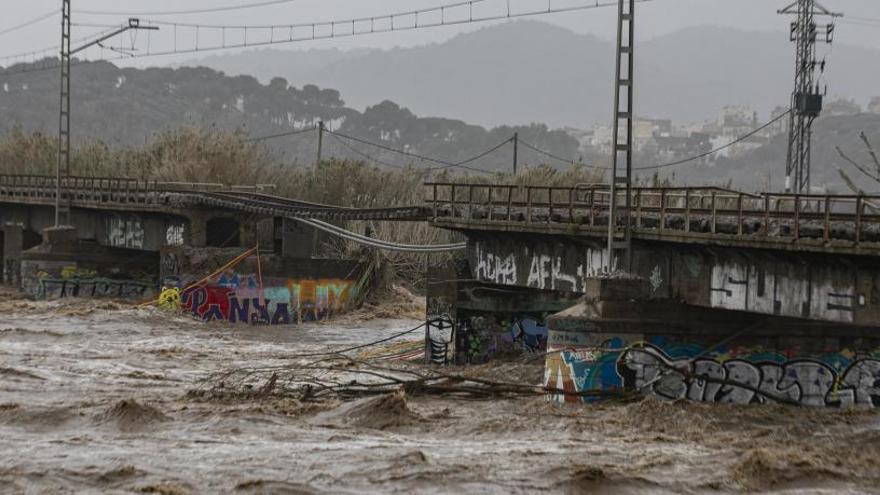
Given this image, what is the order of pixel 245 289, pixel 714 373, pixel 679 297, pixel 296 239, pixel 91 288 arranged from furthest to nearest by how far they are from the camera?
pixel 91 288 → pixel 296 239 → pixel 245 289 → pixel 679 297 → pixel 714 373

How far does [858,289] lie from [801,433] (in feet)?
11.7

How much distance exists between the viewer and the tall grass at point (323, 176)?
70.5 metres

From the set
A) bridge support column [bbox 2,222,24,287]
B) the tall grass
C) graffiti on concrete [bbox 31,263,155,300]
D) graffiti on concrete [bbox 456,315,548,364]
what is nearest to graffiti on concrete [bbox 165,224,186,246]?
graffiti on concrete [bbox 31,263,155,300]

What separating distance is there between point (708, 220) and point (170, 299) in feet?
104

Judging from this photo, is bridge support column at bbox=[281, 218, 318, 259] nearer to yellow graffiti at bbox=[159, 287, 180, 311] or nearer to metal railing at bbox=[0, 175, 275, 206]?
yellow graffiti at bbox=[159, 287, 180, 311]

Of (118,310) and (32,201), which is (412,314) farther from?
(32,201)

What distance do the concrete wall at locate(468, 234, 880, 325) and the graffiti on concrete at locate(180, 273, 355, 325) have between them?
19176mm

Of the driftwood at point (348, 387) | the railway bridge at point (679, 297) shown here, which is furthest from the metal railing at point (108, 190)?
the driftwood at point (348, 387)

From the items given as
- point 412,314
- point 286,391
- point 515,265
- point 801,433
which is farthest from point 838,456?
point 412,314

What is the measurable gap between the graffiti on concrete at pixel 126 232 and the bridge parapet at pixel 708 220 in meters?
24.6

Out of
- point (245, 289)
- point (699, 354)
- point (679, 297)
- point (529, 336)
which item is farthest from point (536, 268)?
point (245, 289)

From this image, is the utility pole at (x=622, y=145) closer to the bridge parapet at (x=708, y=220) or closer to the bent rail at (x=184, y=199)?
the bridge parapet at (x=708, y=220)

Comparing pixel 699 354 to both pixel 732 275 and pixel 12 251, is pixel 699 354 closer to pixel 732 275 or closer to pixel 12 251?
pixel 732 275

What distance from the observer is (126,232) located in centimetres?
6756
